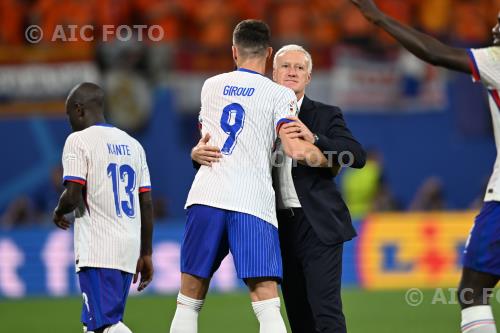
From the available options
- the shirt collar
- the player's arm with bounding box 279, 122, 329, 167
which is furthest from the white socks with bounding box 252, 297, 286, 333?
the shirt collar

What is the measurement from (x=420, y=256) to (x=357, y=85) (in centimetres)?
338

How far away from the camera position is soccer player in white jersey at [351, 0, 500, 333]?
515 cm

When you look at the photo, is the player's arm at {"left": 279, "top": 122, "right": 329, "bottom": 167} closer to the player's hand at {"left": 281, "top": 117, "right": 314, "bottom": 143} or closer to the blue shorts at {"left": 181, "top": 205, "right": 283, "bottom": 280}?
the player's hand at {"left": 281, "top": 117, "right": 314, "bottom": 143}

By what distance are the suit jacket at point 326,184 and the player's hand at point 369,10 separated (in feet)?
3.55

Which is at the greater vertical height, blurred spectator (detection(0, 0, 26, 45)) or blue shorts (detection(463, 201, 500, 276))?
blurred spectator (detection(0, 0, 26, 45))

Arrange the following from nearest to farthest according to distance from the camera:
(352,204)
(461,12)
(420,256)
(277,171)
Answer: (277,171) → (420,256) → (352,204) → (461,12)

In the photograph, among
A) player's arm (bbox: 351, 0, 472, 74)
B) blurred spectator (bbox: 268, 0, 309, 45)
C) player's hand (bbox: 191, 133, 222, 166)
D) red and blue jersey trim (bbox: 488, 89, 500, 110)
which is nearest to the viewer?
player's arm (bbox: 351, 0, 472, 74)

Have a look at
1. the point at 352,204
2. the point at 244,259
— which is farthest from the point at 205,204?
the point at 352,204

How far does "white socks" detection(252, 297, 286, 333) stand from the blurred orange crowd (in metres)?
10.5

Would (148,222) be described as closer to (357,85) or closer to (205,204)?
(205,204)

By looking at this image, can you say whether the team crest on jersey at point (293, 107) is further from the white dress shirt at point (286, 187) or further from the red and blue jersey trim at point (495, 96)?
the red and blue jersey trim at point (495, 96)

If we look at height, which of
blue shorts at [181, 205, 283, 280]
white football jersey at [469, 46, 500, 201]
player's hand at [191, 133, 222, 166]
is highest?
white football jersey at [469, 46, 500, 201]

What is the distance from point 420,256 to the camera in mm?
12977

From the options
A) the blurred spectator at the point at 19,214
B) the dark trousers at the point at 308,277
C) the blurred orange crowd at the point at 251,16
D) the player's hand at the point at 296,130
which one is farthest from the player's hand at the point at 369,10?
the blurred orange crowd at the point at 251,16
